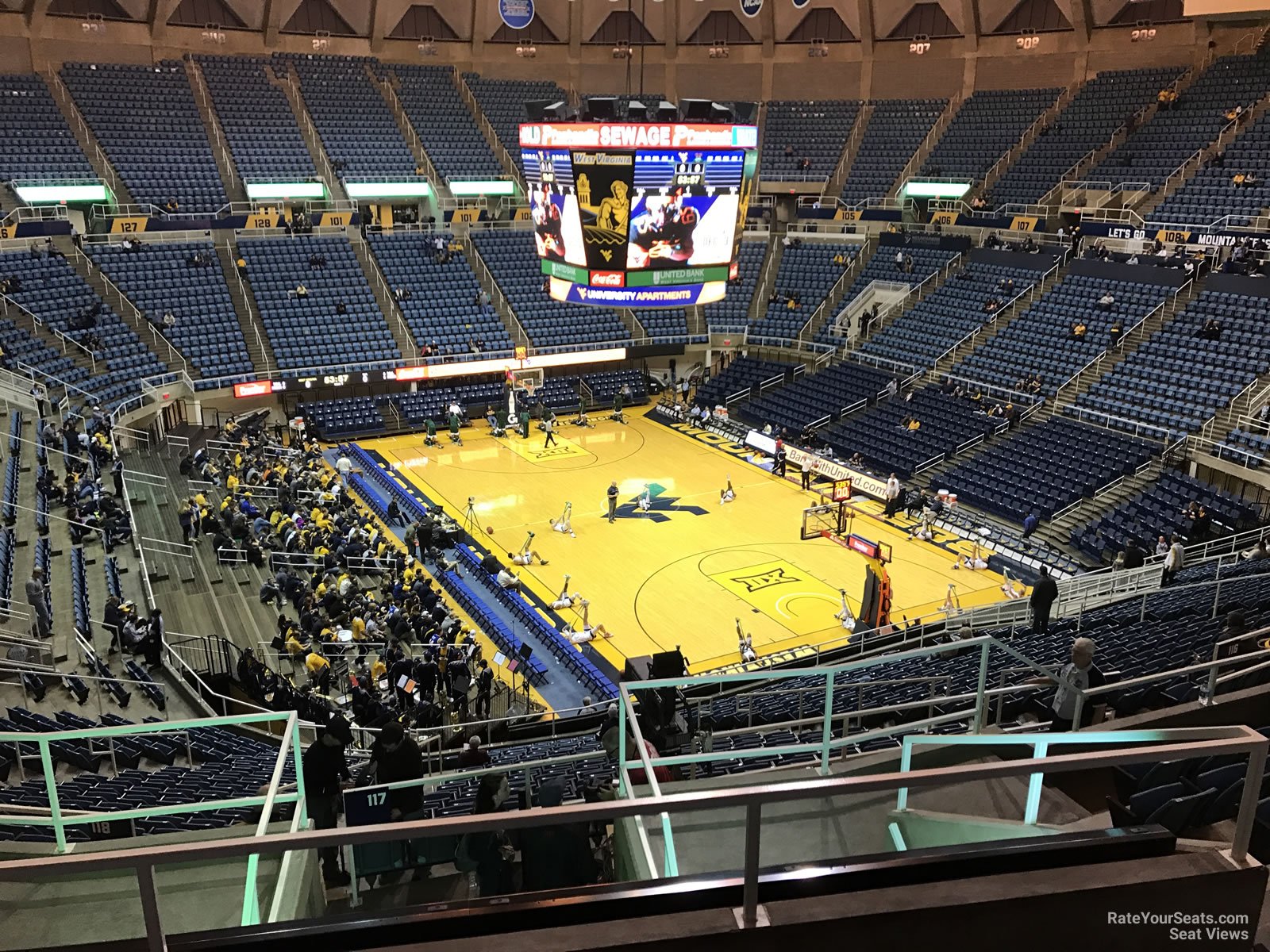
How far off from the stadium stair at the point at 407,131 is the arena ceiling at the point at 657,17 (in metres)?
2.33

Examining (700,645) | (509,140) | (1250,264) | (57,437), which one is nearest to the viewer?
(700,645)

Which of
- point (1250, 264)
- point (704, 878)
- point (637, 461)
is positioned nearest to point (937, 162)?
point (1250, 264)

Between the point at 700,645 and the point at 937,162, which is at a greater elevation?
the point at 937,162

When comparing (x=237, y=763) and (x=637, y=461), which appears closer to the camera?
(x=237, y=763)

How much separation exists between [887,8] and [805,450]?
2807 centimetres

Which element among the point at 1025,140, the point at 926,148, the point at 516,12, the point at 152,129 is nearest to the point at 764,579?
the point at 1025,140

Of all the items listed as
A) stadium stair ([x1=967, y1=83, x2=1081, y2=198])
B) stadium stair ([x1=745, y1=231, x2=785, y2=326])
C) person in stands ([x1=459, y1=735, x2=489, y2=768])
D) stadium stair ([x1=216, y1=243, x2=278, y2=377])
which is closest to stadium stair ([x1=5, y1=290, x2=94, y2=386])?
stadium stair ([x1=216, y1=243, x2=278, y2=377])

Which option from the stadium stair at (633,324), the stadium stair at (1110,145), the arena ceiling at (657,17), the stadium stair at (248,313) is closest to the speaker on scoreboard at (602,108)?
the stadium stair at (248,313)

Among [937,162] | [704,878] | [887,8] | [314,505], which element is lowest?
[314,505]

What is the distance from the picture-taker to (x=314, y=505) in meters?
24.0

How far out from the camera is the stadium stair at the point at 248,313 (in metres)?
35.2

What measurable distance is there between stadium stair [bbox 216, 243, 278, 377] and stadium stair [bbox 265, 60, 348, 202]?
6.03 meters

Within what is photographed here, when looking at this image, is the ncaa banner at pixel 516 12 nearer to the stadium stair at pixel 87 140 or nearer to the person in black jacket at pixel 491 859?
the stadium stair at pixel 87 140

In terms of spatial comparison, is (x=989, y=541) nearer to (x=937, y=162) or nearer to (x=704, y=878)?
(x=704, y=878)
